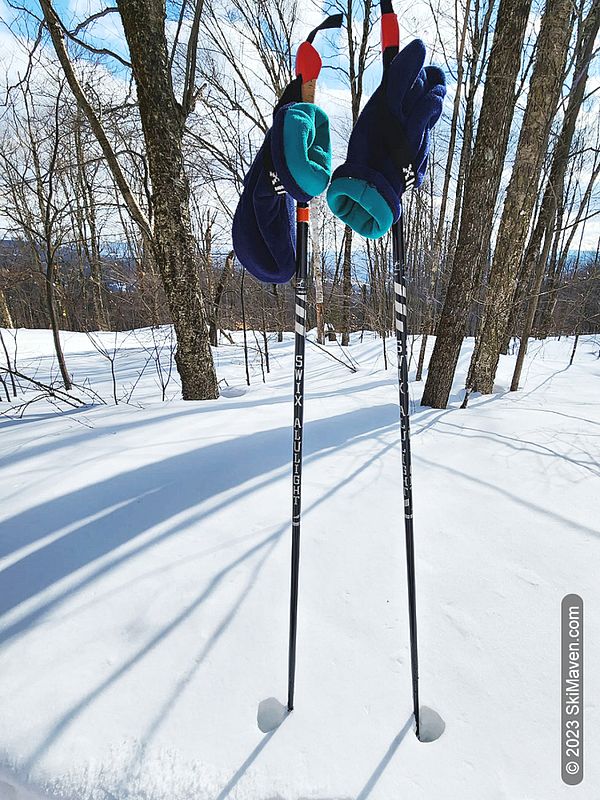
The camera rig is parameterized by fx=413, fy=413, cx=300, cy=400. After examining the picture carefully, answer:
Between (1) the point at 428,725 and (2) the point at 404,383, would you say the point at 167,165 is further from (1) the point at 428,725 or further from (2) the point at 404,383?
(1) the point at 428,725

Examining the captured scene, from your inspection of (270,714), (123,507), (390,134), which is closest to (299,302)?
(390,134)

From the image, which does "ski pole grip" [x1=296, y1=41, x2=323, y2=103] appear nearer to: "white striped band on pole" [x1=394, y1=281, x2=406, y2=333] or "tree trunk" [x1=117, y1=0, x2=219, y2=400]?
"white striped band on pole" [x1=394, y1=281, x2=406, y2=333]

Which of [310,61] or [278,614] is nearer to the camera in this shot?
[310,61]

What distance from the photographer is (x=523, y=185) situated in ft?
13.9

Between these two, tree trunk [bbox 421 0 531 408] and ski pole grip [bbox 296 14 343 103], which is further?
tree trunk [bbox 421 0 531 408]

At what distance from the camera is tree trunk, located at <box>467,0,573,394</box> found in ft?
12.8

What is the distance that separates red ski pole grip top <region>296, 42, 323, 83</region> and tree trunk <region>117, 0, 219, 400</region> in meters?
2.79

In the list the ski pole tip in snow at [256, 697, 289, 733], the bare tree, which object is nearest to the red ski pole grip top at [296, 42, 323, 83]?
the ski pole tip in snow at [256, 697, 289, 733]

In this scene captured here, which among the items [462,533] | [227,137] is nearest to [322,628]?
[462,533]

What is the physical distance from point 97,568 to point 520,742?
1.57 metres

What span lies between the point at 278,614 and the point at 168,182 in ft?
11.7

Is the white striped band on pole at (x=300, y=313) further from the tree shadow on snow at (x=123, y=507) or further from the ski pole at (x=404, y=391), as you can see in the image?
the tree shadow on snow at (x=123, y=507)

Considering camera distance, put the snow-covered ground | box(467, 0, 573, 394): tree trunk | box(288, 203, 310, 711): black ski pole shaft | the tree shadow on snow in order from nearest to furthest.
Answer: the snow-covered ground < box(288, 203, 310, 711): black ski pole shaft < the tree shadow on snow < box(467, 0, 573, 394): tree trunk

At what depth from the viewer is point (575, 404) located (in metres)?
4.20
